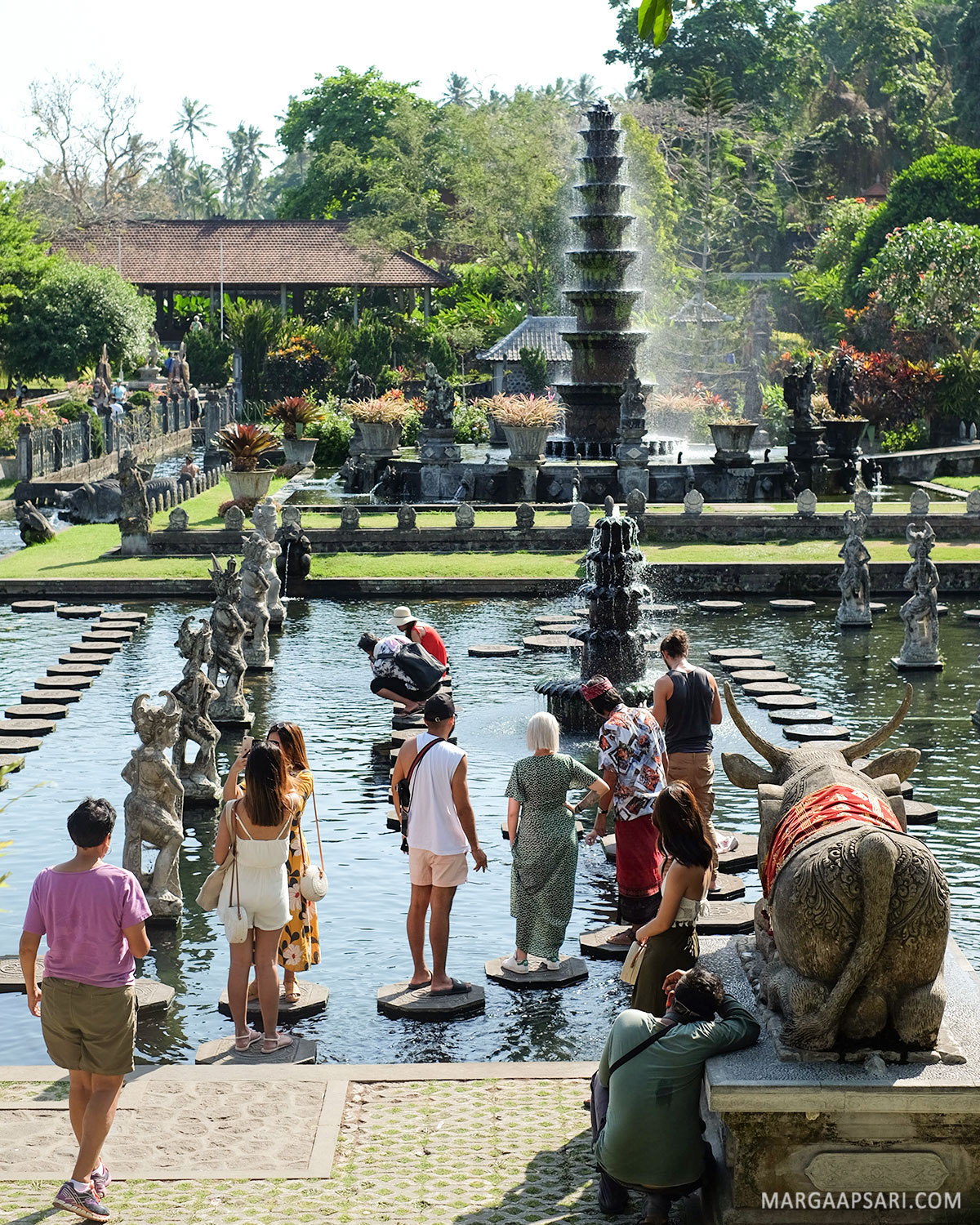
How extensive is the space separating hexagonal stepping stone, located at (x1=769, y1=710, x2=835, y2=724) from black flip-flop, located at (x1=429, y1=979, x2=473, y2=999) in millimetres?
7327

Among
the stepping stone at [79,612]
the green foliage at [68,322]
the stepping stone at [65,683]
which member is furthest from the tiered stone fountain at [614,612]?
the green foliage at [68,322]

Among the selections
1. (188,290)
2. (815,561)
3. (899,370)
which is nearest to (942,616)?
(815,561)

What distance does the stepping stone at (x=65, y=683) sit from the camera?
18.2m

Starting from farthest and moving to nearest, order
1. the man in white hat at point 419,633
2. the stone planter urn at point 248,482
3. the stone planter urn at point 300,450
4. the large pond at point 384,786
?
the stone planter urn at point 300,450 → the stone planter urn at point 248,482 → the man in white hat at point 419,633 → the large pond at point 384,786

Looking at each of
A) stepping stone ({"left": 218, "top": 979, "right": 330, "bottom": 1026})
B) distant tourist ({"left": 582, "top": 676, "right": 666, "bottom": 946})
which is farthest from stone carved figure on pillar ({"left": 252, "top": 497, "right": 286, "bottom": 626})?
stepping stone ({"left": 218, "top": 979, "right": 330, "bottom": 1026})

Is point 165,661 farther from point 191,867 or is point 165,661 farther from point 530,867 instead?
point 530,867

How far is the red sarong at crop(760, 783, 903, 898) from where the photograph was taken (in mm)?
6547

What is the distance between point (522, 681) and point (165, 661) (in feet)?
14.2

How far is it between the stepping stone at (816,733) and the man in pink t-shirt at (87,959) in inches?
370

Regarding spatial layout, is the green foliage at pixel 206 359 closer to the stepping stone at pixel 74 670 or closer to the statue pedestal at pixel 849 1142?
the stepping stone at pixel 74 670

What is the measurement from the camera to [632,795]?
10.3 metres

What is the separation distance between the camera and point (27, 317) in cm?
5184

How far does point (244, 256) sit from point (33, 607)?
44.7 metres

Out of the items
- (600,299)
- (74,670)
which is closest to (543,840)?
(74,670)
